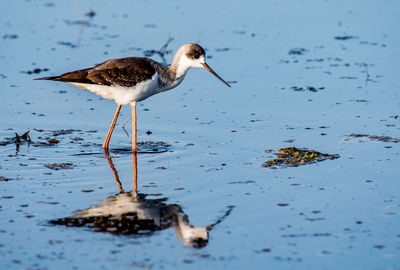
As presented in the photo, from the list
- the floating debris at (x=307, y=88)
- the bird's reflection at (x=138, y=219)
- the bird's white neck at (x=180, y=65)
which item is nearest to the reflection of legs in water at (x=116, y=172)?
the bird's reflection at (x=138, y=219)

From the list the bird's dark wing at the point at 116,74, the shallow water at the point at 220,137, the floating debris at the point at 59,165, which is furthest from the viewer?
the bird's dark wing at the point at 116,74

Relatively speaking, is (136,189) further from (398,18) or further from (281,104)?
(398,18)

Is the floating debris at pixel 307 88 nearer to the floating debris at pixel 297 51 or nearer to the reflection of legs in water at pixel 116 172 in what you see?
the floating debris at pixel 297 51

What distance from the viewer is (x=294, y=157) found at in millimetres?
9227

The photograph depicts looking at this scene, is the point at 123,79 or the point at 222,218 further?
the point at 123,79

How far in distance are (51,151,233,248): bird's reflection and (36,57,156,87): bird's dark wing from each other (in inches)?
87.2

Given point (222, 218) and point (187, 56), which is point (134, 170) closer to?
point (222, 218)

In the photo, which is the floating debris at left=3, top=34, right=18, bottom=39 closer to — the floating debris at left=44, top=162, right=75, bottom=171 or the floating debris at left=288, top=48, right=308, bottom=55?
the floating debris at left=288, top=48, right=308, bottom=55

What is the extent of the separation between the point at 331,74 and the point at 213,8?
5672 mm

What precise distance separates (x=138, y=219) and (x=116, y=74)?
3.05 metres

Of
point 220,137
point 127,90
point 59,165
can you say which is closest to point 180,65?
point 127,90

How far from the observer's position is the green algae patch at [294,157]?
9008 millimetres

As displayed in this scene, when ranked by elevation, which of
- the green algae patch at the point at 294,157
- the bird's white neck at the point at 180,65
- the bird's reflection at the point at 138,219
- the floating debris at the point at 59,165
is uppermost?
the bird's white neck at the point at 180,65

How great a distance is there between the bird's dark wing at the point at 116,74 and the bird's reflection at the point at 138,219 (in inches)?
87.2
